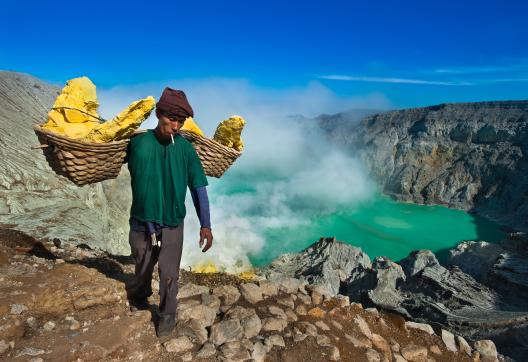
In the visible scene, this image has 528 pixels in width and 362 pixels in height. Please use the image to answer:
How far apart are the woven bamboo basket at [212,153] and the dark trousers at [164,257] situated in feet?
3.04

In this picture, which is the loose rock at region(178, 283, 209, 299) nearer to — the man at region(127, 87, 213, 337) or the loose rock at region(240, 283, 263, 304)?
the loose rock at region(240, 283, 263, 304)

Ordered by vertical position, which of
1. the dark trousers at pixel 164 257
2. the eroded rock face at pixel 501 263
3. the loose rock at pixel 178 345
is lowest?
the eroded rock face at pixel 501 263

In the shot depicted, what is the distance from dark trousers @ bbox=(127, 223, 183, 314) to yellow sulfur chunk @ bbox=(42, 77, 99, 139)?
1046 mm

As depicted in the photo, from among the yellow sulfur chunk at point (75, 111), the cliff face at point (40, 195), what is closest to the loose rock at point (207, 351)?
the yellow sulfur chunk at point (75, 111)

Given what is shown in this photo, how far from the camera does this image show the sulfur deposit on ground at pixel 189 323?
3.33 m

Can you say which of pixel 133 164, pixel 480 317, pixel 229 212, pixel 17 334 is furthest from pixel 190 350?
pixel 229 212

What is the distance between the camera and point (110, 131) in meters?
3.19

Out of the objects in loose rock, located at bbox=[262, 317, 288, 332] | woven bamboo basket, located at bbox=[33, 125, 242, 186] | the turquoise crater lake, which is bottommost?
the turquoise crater lake

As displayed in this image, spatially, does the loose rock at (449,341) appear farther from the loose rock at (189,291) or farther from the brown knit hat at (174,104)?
the brown knit hat at (174,104)

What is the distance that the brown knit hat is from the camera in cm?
306

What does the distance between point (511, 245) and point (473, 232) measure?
401 inches

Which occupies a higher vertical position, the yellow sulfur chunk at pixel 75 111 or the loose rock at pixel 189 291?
the yellow sulfur chunk at pixel 75 111

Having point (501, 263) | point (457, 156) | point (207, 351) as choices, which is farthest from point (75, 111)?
point (457, 156)

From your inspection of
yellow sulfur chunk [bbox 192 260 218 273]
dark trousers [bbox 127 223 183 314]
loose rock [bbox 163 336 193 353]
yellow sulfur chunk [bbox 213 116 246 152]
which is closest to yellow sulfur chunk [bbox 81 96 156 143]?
dark trousers [bbox 127 223 183 314]
